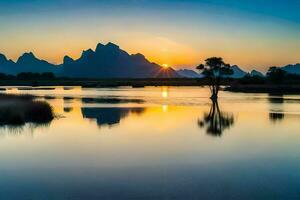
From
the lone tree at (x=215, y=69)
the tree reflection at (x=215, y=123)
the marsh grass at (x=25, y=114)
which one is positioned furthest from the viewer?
the lone tree at (x=215, y=69)

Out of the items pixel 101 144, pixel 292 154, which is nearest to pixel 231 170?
pixel 292 154

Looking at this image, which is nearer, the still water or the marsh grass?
the still water

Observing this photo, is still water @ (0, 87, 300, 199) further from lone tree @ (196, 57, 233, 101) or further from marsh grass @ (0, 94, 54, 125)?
lone tree @ (196, 57, 233, 101)

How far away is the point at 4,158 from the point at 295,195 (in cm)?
1335

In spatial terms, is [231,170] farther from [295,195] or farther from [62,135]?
[62,135]

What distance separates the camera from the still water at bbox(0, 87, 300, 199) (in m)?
13.2

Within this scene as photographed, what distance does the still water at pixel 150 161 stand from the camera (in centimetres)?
1319

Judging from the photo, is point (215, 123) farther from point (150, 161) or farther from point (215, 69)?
point (215, 69)

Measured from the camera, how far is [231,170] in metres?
16.4

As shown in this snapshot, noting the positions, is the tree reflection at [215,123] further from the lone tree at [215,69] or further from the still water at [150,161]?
the lone tree at [215,69]

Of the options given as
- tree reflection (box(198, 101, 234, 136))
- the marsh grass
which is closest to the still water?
tree reflection (box(198, 101, 234, 136))

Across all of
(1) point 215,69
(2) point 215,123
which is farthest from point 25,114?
(1) point 215,69

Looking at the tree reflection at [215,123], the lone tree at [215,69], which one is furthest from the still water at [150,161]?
the lone tree at [215,69]

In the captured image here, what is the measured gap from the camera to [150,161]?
1819 cm
